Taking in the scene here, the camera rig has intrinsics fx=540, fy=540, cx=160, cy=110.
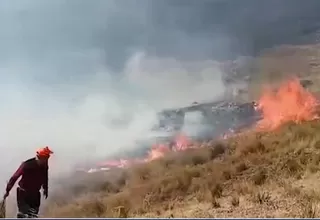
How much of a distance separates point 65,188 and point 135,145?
400cm

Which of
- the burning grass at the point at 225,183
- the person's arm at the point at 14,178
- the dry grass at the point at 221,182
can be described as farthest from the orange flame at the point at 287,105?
the person's arm at the point at 14,178

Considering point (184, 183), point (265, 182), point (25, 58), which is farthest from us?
point (25, 58)

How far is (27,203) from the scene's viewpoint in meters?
9.04

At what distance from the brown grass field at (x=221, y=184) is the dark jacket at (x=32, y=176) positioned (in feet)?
5.03

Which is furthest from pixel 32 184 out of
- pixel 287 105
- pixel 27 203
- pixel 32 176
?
pixel 287 105

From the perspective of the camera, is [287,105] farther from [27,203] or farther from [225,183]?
[27,203]

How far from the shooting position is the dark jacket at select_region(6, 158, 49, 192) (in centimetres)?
884

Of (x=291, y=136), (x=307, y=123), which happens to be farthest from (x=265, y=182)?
(x=307, y=123)

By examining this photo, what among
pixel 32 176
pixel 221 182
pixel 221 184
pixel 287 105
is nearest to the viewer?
pixel 32 176

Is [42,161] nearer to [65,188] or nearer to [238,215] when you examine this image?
[238,215]

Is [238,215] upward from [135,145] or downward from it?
downward

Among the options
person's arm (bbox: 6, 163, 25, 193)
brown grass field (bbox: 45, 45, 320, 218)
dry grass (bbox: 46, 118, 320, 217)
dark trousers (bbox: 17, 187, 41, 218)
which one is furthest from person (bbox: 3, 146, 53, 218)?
dry grass (bbox: 46, 118, 320, 217)

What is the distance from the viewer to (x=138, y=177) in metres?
14.0

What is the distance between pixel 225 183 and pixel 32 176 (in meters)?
4.44
